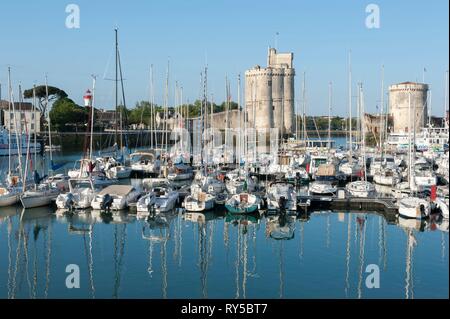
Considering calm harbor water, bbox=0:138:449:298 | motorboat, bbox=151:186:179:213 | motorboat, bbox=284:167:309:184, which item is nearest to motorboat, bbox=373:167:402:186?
motorboat, bbox=284:167:309:184

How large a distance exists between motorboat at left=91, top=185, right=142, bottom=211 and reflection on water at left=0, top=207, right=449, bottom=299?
44 centimetres

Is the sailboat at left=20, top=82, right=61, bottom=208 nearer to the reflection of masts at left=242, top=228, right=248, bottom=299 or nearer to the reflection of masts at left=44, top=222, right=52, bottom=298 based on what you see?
the reflection of masts at left=44, top=222, right=52, bottom=298

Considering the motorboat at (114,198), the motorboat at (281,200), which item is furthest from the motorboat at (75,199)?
the motorboat at (281,200)

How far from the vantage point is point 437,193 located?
20.0m

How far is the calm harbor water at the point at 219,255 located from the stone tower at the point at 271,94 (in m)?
35.5

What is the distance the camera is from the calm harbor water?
1215cm

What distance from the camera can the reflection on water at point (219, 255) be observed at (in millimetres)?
12156

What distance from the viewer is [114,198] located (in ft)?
66.6

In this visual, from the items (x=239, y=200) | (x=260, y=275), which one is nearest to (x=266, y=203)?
(x=239, y=200)
